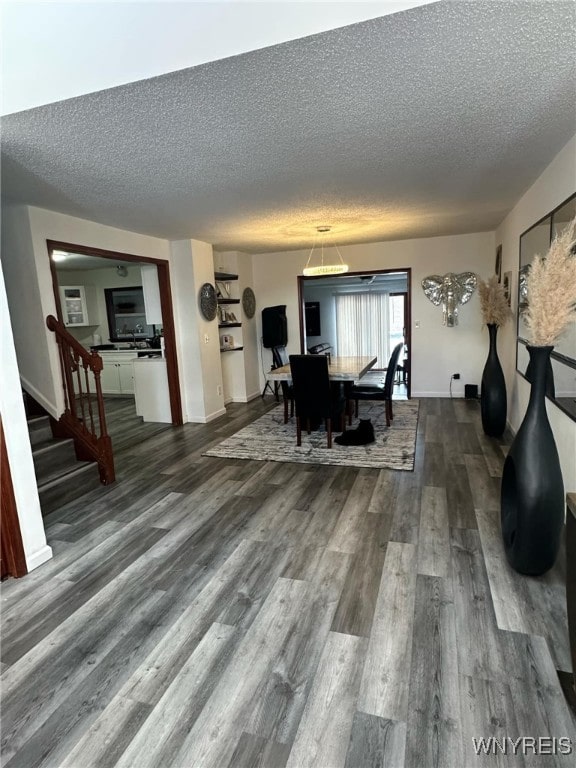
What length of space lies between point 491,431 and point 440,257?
9.88 ft

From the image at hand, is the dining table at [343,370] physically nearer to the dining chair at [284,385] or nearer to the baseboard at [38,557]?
the dining chair at [284,385]

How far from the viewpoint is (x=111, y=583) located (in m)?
2.22

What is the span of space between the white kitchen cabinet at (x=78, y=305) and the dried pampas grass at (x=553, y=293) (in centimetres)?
726

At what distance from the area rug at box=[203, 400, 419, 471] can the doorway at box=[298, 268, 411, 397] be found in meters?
4.88

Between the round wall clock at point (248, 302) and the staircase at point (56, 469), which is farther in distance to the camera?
the round wall clock at point (248, 302)

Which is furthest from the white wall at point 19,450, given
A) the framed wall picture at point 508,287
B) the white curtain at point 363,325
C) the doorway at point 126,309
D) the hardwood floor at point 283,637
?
the white curtain at point 363,325

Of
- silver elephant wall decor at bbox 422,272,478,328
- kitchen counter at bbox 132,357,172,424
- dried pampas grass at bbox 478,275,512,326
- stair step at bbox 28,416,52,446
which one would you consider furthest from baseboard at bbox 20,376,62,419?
silver elephant wall decor at bbox 422,272,478,328

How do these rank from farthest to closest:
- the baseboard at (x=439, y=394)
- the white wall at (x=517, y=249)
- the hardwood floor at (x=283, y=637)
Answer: the baseboard at (x=439, y=394) < the white wall at (x=517, y=249) < the hardwood floor at (x=283, y=637)

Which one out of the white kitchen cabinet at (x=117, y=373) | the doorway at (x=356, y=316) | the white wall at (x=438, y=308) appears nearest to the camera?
the white wall at (x=438, y=308)

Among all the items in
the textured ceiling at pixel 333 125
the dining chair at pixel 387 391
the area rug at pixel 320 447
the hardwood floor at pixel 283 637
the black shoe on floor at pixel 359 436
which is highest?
the textured ceiling at pixel 333 125

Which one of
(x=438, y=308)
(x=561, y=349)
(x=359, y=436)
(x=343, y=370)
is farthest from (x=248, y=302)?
(x=561, y=349)

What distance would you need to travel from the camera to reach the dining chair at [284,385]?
16.6 feet

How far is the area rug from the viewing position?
3.84m

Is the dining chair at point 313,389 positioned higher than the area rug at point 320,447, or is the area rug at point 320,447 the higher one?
the dining chair at point 313,389
